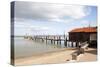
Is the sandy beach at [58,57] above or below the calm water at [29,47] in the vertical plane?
below

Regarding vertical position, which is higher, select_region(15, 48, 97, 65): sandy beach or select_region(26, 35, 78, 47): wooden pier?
select_region(26, 35, 78, 47): wooden pier

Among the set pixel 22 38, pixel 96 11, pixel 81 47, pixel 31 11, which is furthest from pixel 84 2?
pixel 22 38

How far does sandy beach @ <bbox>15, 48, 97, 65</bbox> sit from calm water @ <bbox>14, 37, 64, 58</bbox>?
0.06 metres

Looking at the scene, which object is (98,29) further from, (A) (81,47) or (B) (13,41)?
(B) (13,41)

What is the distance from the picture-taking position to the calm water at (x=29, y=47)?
2818 millimetres

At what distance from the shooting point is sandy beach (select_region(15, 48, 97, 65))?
114 inches

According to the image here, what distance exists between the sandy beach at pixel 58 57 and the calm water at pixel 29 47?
61 millimetres

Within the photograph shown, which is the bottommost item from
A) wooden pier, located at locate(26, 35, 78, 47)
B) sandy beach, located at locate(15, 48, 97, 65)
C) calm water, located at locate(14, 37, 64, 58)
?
sandy beach, located at locate(15, 48, 97, 65)

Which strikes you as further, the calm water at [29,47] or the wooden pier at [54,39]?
the wooden pier at [54,39]

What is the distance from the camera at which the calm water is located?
282 centimetres

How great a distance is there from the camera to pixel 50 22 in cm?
308

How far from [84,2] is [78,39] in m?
0.63

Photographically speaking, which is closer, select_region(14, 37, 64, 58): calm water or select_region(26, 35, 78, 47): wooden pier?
select_region(14, 37, 64, 58): calm water

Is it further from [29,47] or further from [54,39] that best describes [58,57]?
[29,47]
